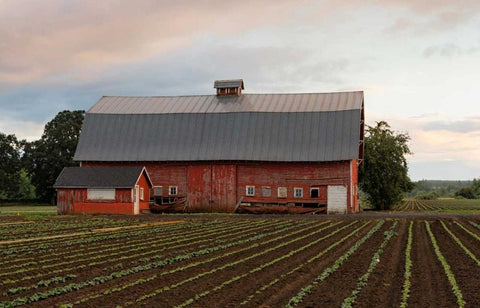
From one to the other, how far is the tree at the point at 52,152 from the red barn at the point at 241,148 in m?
22.9

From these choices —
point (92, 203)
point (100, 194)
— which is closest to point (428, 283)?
point (100, 194)

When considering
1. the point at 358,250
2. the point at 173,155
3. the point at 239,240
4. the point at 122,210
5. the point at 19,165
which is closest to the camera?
the point at 358,250

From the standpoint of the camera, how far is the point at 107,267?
18.4 meters

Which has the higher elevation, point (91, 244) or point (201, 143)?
point (201, 143)

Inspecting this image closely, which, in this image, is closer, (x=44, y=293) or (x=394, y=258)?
(x=44, y=293)

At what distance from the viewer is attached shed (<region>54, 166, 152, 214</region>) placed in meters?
52.8

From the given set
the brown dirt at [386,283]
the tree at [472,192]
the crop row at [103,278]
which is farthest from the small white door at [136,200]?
the tree at [472,192]

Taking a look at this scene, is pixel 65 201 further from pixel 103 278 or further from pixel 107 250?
pixel 103 278

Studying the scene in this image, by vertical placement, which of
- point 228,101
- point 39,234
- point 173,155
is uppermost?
point 228,101

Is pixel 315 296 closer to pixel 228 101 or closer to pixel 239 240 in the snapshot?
pixel 239 240

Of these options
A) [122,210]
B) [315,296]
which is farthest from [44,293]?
[122,210]

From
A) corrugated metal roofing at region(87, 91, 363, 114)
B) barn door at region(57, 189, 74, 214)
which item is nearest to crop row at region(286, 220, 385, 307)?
barn door at region(57, 189, 74, 214)

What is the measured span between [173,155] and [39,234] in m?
29.1

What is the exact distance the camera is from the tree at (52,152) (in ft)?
275
